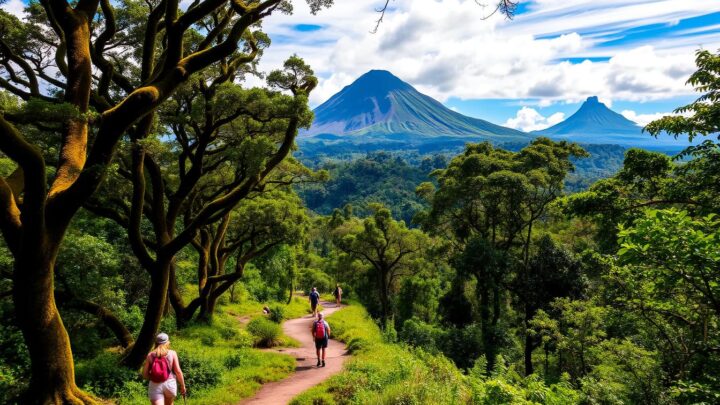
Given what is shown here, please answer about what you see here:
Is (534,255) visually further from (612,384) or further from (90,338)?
(90,338)

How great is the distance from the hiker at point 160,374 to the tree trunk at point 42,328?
1114 millimetres

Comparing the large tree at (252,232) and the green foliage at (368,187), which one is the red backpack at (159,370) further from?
the green foliage at (368,187)

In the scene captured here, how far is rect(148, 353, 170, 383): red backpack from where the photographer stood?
251 inches

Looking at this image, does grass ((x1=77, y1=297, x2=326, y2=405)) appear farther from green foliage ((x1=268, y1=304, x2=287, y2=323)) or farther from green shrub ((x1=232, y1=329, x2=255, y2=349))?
green foliage ((x1=268, y1=304, x2=287, y2=323))

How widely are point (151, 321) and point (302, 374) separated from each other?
13.1 feet

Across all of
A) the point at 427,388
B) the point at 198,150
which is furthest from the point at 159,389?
the point at 198,150

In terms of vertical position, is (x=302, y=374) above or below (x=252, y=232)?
below

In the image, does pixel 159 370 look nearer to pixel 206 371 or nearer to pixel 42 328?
pixel 42 328

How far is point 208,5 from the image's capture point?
6.30 meters

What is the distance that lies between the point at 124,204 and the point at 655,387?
45.5ft

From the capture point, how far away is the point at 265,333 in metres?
14.8

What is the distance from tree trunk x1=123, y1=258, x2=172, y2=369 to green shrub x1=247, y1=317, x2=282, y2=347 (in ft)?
18.1

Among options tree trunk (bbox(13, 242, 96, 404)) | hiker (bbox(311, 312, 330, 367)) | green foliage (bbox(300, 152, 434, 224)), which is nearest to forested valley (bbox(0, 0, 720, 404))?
tree trunk (bbox(13, 242, 96, 404))

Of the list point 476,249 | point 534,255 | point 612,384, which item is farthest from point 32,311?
point 534,255
